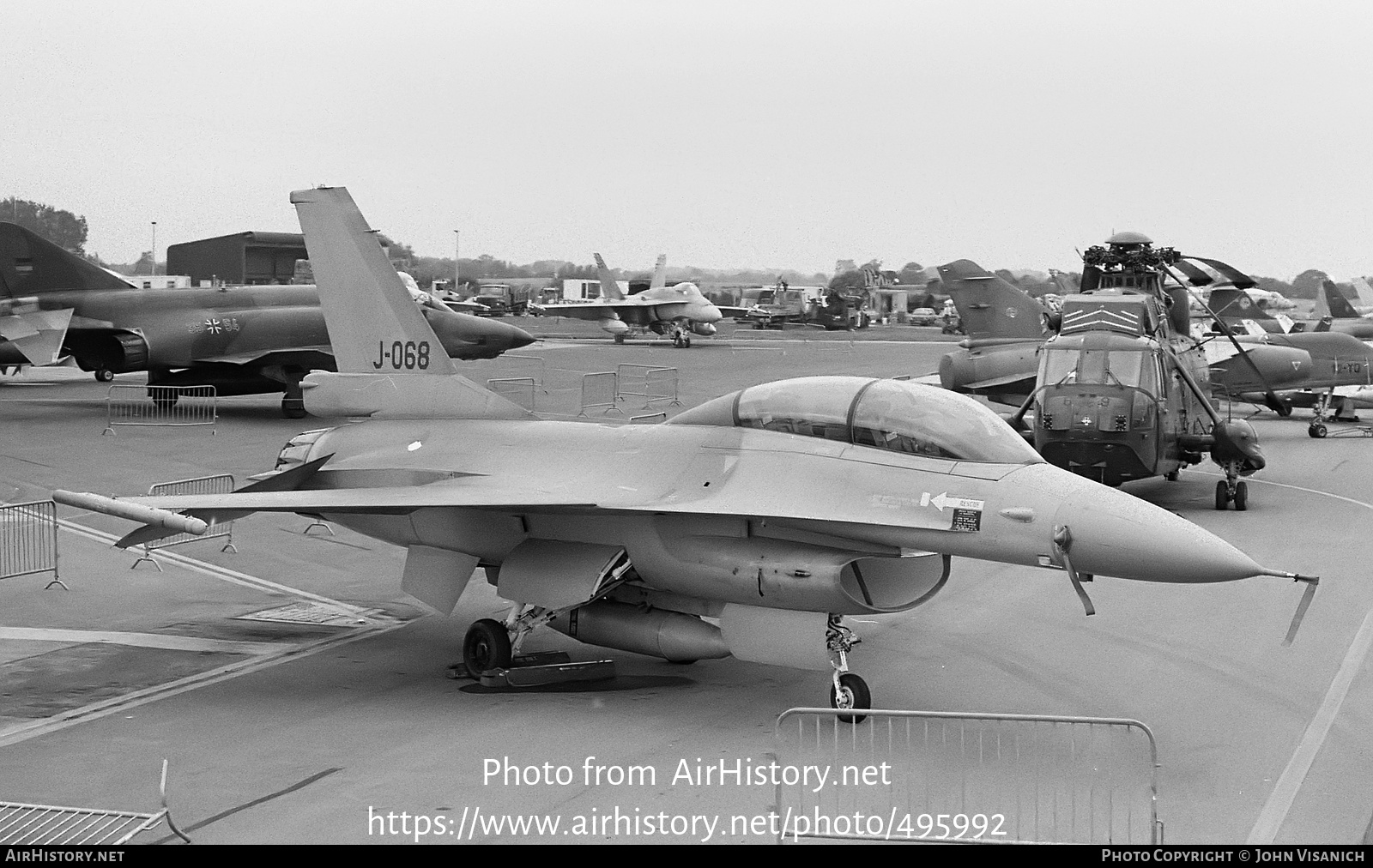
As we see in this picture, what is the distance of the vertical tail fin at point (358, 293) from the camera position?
45.1ft

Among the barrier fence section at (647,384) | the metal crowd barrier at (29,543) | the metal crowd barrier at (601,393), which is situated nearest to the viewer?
the metal crowd barrier at (29,543)

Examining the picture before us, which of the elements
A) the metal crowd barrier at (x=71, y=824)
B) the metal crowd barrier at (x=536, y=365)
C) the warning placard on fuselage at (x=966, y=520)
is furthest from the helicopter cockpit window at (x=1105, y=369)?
the metal crowd barrier at (x=536, y=365)

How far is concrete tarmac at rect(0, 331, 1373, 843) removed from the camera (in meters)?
8.53

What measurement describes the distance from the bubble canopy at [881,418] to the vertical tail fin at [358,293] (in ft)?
12.3

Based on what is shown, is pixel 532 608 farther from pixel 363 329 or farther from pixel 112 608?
pixel 112 608

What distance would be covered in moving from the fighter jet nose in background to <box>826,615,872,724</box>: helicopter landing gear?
1826 millimetres

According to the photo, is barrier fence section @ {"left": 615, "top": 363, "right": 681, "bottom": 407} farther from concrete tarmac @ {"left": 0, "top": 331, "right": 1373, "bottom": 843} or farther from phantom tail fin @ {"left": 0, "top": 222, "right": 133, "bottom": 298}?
concrete tarmac @ {"left": 0, "top": 331, "right": 1373, "bottom": 843}

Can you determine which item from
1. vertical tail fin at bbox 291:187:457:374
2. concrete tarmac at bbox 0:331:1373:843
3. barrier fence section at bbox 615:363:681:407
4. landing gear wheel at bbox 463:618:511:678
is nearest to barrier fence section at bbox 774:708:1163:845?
concrete tarmac at bbox 0:331:1373:843

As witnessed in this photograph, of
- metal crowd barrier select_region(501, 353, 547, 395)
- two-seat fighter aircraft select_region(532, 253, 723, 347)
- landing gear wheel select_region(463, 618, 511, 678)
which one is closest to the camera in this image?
landing gear wheel select_region(463, 618, 511, 678)

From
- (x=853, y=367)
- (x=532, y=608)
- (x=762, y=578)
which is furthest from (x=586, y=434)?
(x=853, y=367)

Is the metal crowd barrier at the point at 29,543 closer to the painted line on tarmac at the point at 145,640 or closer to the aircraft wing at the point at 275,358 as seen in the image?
the painted line on tarmac at the point at 145,640

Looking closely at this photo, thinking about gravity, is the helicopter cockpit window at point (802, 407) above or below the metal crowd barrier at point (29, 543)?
above

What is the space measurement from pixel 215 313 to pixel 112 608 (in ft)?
58.4

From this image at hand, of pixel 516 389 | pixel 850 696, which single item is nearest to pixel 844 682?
pixel 850 696
